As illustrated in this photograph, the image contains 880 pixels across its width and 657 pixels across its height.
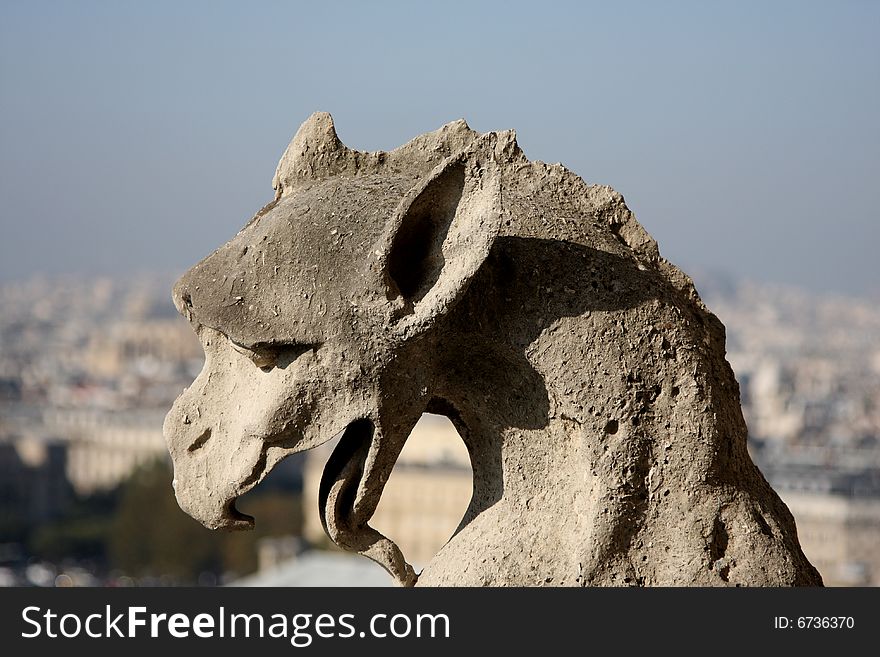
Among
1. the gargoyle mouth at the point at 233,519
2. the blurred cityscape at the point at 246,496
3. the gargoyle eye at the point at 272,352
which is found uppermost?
the blurred cityscape at the point at 246,496

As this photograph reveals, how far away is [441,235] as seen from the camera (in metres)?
3.13

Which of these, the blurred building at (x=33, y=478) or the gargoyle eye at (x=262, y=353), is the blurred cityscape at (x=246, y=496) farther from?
the gargoyle eye at (x=262, y=353)

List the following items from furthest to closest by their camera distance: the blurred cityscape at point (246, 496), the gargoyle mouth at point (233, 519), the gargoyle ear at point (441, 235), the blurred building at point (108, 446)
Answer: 1. the blurred building at point (108, 446)
2. the blurred cityscape at point (246, 496)
3. the gargoyle mouth at point (233, 519)
4. the gargoyle ear at point (441, 235)

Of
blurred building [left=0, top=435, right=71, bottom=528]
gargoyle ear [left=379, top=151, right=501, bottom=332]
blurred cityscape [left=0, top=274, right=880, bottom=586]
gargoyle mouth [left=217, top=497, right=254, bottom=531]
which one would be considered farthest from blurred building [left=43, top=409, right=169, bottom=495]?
gargoyle ear [left=379, top=151, right=501, bottom=332]

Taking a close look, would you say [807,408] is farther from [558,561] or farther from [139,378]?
[558,561]

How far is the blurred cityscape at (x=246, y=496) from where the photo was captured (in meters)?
39.8

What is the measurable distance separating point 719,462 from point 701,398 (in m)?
0.14

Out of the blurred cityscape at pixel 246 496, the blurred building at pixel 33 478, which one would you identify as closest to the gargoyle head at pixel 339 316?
the blurred cityscape at pixel 246 496

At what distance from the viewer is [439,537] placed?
43.5 metres

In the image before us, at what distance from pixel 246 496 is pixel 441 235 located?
55.1 meters

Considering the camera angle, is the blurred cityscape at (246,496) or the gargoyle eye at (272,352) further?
the blurred cityscape at (246,496)

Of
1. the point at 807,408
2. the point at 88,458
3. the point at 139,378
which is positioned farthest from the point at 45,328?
the point at 807,408

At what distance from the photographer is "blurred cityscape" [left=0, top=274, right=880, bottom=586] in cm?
3981

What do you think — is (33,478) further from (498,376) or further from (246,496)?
(498,376)
